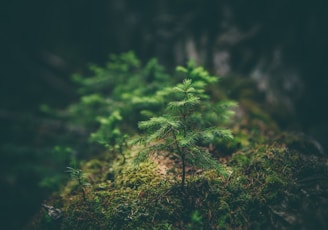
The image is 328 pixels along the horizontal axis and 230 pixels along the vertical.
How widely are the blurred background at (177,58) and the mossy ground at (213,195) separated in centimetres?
201

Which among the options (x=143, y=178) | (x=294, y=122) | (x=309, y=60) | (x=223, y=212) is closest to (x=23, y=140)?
(x=143, y=178)

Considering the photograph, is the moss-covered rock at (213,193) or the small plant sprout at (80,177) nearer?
the moss-covered rock at (213,193)

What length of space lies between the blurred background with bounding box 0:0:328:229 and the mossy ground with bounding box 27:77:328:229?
79.1 inches

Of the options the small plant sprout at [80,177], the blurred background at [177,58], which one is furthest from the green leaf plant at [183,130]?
the blurred background at [177,58]

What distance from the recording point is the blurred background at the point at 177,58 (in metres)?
6.76

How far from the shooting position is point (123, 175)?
174 inches

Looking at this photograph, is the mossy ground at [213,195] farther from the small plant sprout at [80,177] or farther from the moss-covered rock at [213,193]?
the small plant sprout at [80,177]

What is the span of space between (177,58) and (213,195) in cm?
433

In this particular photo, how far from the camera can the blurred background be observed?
676cm

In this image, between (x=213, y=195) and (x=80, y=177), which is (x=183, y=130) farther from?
(x=80, y=177)

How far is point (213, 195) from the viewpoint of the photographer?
3998mm

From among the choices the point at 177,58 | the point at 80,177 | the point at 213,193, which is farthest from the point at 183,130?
the point at 177,58

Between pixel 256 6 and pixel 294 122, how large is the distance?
3058 millimetres

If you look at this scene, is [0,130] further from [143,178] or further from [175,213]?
[175,213]
